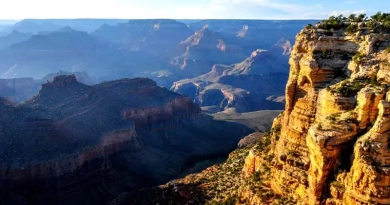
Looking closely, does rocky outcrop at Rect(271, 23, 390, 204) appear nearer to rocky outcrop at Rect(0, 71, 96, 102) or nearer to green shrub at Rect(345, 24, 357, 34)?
green shrub at Rect(345, 24, 357, 34)

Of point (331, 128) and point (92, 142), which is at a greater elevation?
point (331, 128)

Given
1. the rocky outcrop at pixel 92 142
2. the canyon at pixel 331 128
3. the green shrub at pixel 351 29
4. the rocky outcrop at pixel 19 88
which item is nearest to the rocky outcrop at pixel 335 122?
the canyon at pixel 331 128

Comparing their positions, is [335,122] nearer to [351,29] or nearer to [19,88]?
[351,29]

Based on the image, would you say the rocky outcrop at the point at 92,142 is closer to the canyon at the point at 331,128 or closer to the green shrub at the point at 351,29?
the canyon at the point at 331,128

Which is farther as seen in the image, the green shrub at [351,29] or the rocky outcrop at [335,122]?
the green shrub at [351,29]

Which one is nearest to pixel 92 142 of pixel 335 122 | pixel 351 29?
pixel 351 29

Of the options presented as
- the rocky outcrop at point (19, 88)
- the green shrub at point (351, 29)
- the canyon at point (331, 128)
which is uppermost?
the green shrub at point (351, 29)

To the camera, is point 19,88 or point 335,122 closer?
point 335,122
